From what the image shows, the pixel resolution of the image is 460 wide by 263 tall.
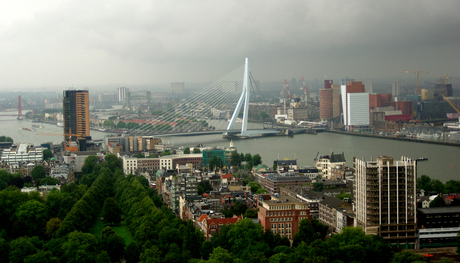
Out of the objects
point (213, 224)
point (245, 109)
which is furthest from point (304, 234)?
point (245, 109)

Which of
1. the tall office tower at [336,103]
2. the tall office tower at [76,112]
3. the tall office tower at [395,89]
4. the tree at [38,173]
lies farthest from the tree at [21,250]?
the tall office tower at [395,89]

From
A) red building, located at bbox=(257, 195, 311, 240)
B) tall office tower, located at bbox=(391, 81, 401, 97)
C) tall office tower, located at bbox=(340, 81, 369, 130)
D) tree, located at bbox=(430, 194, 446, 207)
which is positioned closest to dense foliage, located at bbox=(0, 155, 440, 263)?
red building, located at bbox=(257, 195, 311, 240)

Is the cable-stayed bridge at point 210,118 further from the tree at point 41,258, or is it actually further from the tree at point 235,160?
the tree at point 41,258

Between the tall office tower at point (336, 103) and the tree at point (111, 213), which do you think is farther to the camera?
the tall office tower at point (336, 103)

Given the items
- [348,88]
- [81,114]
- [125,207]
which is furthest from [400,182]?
[348,88]

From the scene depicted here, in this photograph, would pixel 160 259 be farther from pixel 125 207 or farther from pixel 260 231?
pixel 125 207

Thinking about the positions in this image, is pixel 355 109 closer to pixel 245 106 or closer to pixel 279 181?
pixel 245 106
